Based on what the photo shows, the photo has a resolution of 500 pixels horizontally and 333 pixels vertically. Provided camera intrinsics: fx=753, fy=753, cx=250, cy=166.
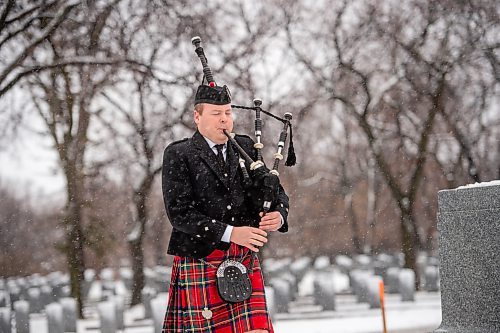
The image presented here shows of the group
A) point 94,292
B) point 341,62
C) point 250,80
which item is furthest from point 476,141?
point 94,292

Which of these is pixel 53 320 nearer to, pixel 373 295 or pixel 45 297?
pixel 45 297

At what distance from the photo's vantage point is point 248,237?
349cm

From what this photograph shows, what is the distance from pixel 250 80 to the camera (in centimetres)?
1498

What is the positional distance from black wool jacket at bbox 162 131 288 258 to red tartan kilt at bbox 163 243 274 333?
104 millimetres

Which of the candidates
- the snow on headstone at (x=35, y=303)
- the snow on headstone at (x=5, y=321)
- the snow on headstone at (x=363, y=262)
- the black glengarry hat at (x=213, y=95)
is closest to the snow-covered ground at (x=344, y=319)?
the snow on headstone at (x=35, y=303)

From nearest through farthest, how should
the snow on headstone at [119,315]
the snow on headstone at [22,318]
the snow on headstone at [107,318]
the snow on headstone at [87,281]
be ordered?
the snow on headstone at [107,318], the snow on headstone at [119,315], the snow on headstone at [22,318], the snow on headstone at [87,281]

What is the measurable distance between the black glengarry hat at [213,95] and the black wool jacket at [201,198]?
194 millimetres

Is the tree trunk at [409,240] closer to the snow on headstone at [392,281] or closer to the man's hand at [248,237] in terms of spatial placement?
the snow on headstone at [392,281]

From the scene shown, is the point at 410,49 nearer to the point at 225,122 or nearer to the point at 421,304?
the point at 421,304

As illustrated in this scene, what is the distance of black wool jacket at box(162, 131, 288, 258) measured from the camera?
11.7 feet

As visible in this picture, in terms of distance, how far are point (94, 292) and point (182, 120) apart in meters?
11.0

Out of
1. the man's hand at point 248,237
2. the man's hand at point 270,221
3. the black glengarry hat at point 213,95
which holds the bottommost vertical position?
the man's hand at point 248,237

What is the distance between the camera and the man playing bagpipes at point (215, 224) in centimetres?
357

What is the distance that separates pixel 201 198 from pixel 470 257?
2533 millimetres
